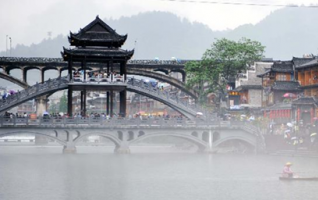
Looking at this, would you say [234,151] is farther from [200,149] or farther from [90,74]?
[90,74]

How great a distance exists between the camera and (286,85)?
106m

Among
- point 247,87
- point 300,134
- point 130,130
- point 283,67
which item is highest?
point 283,67

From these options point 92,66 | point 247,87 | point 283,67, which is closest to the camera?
point 283,67

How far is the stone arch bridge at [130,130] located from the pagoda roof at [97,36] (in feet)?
36.7

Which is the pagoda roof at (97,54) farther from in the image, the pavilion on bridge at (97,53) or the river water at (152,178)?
the river water at (152,178)

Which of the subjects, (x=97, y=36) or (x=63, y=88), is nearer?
(x=97, y=36)

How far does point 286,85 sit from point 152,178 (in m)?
47.3

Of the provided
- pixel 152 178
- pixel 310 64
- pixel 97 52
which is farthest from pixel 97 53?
pixel 152 178

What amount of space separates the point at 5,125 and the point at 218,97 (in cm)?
4494

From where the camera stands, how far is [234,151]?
97.9m

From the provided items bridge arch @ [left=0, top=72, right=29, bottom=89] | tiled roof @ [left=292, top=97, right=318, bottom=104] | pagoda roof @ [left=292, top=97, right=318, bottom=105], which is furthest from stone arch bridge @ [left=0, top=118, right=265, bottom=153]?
bridge arch @ [left=0, top=72, right=29, bottom=89]

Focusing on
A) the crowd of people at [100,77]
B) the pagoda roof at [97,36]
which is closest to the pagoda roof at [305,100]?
the crowd of people at [100,77]

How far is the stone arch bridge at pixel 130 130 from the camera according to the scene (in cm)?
8581

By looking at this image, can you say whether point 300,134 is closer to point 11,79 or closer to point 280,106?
point 280,106
